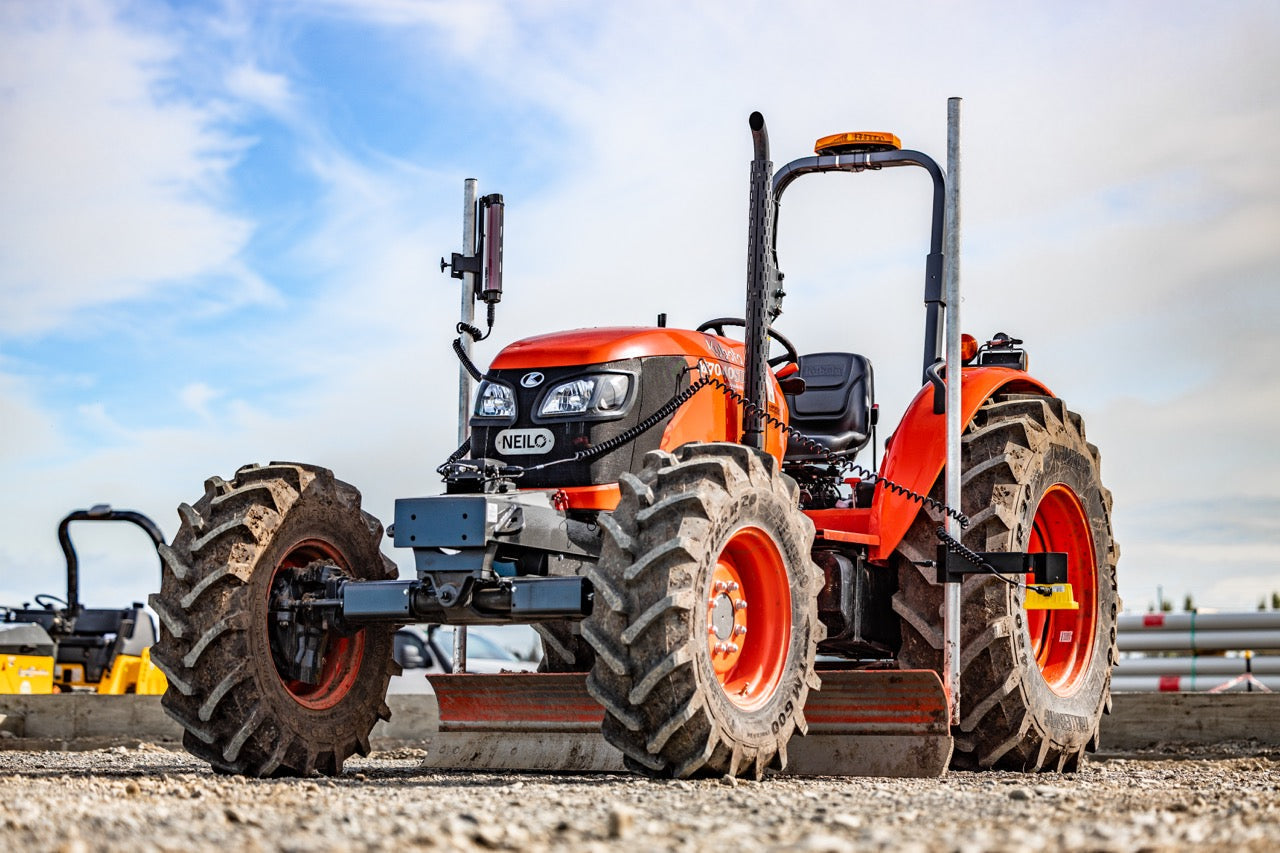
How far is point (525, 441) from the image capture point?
6812 millimetres

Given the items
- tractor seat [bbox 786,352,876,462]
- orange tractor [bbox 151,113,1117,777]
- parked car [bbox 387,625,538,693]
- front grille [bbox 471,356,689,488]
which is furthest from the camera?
parked car [bbox 387,625,538,693]

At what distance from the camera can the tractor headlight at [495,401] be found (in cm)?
691

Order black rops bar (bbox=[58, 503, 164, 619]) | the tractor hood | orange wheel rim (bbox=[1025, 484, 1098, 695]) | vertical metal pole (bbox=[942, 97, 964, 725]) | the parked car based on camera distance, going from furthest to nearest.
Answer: the parked car < black rops bar (bbox=[58, 503, 164, 619]) < orange wheel rim (bbox=[1025, 484, 1098, 695]) < vertical metal pole (bbox=[942, 97, 964, 725]) < the tractor hood

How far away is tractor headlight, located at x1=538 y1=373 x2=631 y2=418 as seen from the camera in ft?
22.1

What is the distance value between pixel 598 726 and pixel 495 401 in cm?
153

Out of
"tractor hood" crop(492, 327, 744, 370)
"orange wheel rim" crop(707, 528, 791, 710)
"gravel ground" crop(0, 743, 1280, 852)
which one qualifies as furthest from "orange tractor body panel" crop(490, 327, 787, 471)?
"gravel ground" crop(0, 743, 1280, 852)

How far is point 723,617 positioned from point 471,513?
39.6 inches

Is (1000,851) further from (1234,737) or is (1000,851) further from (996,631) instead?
(1234,737)

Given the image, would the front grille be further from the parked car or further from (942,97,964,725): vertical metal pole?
the parked car

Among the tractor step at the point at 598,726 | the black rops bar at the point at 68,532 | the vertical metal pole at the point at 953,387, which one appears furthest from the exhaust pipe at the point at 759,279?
the black rops bar at the point at 68,532

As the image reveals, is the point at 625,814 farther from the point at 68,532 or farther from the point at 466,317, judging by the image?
the point at 68,532

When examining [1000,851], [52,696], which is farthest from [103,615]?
[1000,851]

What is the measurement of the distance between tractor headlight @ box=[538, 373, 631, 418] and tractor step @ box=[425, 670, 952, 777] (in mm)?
1258

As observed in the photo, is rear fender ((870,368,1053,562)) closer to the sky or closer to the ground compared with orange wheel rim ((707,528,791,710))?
closer to the sky
